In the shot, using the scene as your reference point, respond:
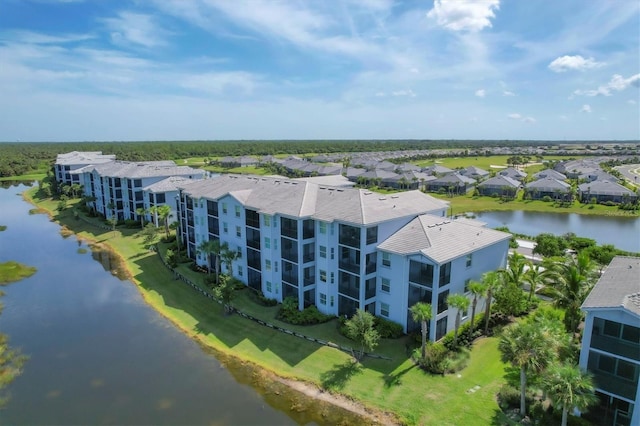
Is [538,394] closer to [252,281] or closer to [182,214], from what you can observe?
[252,281]

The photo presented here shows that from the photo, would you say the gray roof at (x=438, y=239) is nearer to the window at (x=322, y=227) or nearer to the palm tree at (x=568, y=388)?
the window at (x=322, y=227)

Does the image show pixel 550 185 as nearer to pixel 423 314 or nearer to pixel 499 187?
pixel 499 187

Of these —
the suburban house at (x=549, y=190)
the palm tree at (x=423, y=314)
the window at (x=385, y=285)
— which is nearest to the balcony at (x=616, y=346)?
the palm tree at (x=423, y=314)

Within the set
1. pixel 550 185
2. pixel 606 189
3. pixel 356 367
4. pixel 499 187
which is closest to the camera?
pixel 356 367

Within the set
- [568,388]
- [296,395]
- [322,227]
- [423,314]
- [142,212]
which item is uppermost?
[322,227]

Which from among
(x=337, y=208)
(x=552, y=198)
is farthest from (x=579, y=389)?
(x=552, y=198)

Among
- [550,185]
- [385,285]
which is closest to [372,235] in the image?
[385,285]

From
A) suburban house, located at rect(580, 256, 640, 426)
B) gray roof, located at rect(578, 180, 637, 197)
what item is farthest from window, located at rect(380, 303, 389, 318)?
gray roof, located at rect(578, 180, 637, 197)
